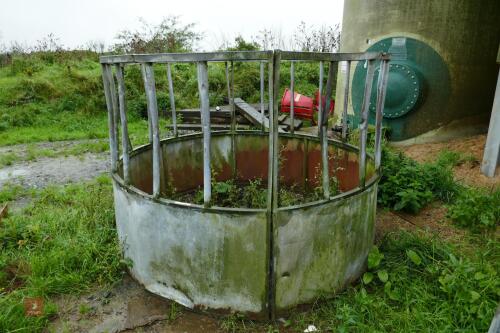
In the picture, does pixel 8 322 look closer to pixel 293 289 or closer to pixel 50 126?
pixel 293 289

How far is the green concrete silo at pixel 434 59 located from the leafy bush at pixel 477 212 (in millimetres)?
2566

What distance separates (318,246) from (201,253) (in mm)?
1003

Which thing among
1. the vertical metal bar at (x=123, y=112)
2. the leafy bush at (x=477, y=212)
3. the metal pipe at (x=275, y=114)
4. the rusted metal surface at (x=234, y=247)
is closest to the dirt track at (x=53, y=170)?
the rusted metal surface at (x=234, y=247)

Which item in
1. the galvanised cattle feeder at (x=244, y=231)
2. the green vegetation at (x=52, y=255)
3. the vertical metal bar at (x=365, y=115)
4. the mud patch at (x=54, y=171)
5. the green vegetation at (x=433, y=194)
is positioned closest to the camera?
the galvanised cattle feeder at (x=244, y=231)

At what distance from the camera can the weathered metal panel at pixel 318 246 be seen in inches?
119

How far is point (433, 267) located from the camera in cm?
357

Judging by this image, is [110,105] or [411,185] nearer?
[110,105]

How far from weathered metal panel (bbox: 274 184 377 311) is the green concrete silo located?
166 inches

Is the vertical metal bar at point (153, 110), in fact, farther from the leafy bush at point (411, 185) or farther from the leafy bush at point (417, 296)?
the leafy bush at point (411, 185)

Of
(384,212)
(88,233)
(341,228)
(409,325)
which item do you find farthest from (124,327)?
(384,212)

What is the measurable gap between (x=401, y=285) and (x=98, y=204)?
147 inches

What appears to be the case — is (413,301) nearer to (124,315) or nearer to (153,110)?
(124,315)

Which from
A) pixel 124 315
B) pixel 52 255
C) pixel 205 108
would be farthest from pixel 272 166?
pixel 52 255

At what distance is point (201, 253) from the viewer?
310 cm
